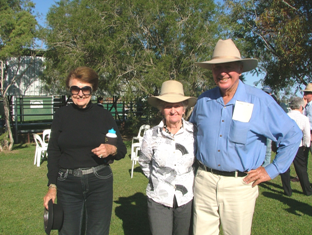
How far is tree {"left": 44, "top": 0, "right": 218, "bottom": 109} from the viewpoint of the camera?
9023 mm

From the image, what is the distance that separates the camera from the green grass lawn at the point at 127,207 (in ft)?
12.9

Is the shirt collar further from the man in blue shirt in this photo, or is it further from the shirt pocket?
the shirt pocket

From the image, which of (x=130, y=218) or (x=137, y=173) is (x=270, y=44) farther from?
(x=130, y=218)

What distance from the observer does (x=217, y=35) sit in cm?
930

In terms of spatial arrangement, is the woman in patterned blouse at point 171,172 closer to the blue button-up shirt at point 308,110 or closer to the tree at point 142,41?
the blue button-up shirt at point 308,110

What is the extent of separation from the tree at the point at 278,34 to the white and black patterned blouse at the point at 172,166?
367 inches

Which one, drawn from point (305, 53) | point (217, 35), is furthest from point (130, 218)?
point (305, 53)

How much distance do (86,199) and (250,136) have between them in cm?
154

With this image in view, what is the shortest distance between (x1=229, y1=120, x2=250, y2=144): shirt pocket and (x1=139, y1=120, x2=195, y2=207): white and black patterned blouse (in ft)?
1.44

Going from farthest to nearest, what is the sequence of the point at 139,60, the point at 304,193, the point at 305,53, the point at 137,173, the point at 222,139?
the point at 305,53
the point at 139,60
the point at 137,173
the point at 304,193
the point at 222,139

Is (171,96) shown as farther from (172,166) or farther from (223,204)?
(223,204)

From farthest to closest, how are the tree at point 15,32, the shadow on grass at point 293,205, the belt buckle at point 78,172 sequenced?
the tree at point 15,32 < the shadow on grass at point 293,205 < the belt buckle at point 78,172

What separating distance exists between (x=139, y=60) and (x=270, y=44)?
682 cm

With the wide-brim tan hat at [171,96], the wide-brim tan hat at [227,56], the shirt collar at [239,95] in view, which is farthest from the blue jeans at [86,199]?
the wide-brim tan hat at [227,56]
